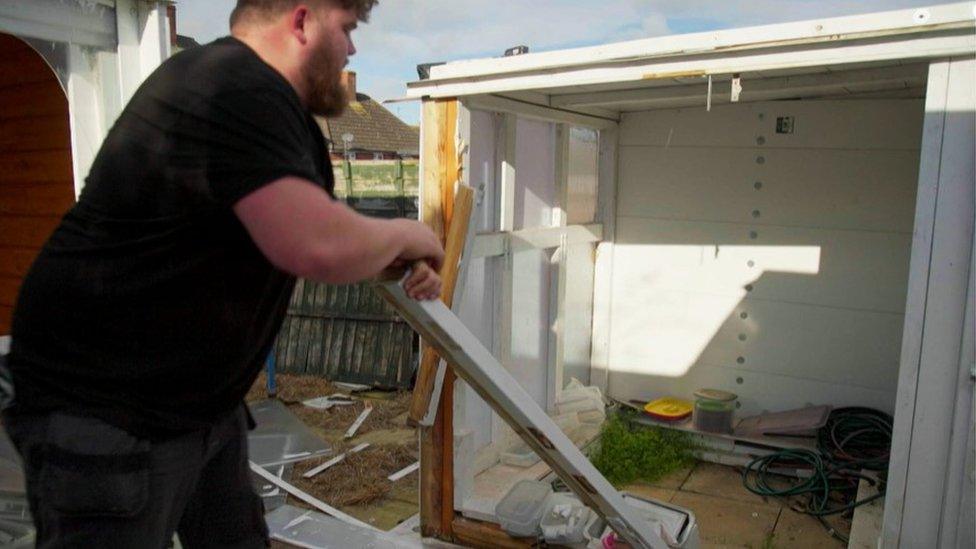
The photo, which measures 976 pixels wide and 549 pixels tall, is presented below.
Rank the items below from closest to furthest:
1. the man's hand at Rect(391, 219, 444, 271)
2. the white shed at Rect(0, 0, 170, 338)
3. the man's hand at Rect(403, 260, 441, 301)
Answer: the man's hand at Rect(391, 219, 444, 271) → the man's hand at Rect(403, 260, 441, 301) → the white shed at Rect(0, 0, 170, 338)

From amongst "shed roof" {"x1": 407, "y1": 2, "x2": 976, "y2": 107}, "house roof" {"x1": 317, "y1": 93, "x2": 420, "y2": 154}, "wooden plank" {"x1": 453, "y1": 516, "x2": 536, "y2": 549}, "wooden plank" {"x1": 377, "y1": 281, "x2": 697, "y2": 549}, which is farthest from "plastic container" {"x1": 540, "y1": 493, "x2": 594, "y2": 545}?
"house roof" {"x1": 317, "y1": 93, "x2": 420, "y2": 154}

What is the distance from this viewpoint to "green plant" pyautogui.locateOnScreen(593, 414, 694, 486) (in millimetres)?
4340

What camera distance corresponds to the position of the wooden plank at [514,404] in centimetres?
166

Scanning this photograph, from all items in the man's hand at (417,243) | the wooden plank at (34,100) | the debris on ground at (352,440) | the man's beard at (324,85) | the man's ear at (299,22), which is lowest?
the debris on ground at (352,440)

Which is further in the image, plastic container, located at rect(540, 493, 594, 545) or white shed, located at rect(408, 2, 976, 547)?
plastic container, located at rect(540, 493, 594, 545)

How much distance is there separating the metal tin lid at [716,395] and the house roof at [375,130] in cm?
1385

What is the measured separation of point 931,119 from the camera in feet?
8.05

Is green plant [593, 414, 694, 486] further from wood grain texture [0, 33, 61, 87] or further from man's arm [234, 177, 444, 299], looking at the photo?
wood grain texture [0, 33, 61, 87]

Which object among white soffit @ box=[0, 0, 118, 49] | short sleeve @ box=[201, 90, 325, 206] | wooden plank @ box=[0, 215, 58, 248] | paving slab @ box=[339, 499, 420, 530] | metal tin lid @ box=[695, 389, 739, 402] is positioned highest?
white soffit @ box=[0, 0, 118, 49]

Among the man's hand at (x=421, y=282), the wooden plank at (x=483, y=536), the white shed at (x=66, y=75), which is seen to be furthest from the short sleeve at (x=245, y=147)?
the wooden plank at (x=483, y=536)

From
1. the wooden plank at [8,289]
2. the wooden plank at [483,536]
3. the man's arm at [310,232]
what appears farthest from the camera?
the wooden plank at [8,289]

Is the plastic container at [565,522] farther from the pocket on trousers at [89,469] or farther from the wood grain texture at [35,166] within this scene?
the wood grain texture at [35,166]

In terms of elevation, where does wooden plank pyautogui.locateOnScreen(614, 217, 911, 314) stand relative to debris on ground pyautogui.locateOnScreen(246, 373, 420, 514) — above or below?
above

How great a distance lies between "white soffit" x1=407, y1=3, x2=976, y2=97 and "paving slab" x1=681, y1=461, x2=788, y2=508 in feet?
8.57
